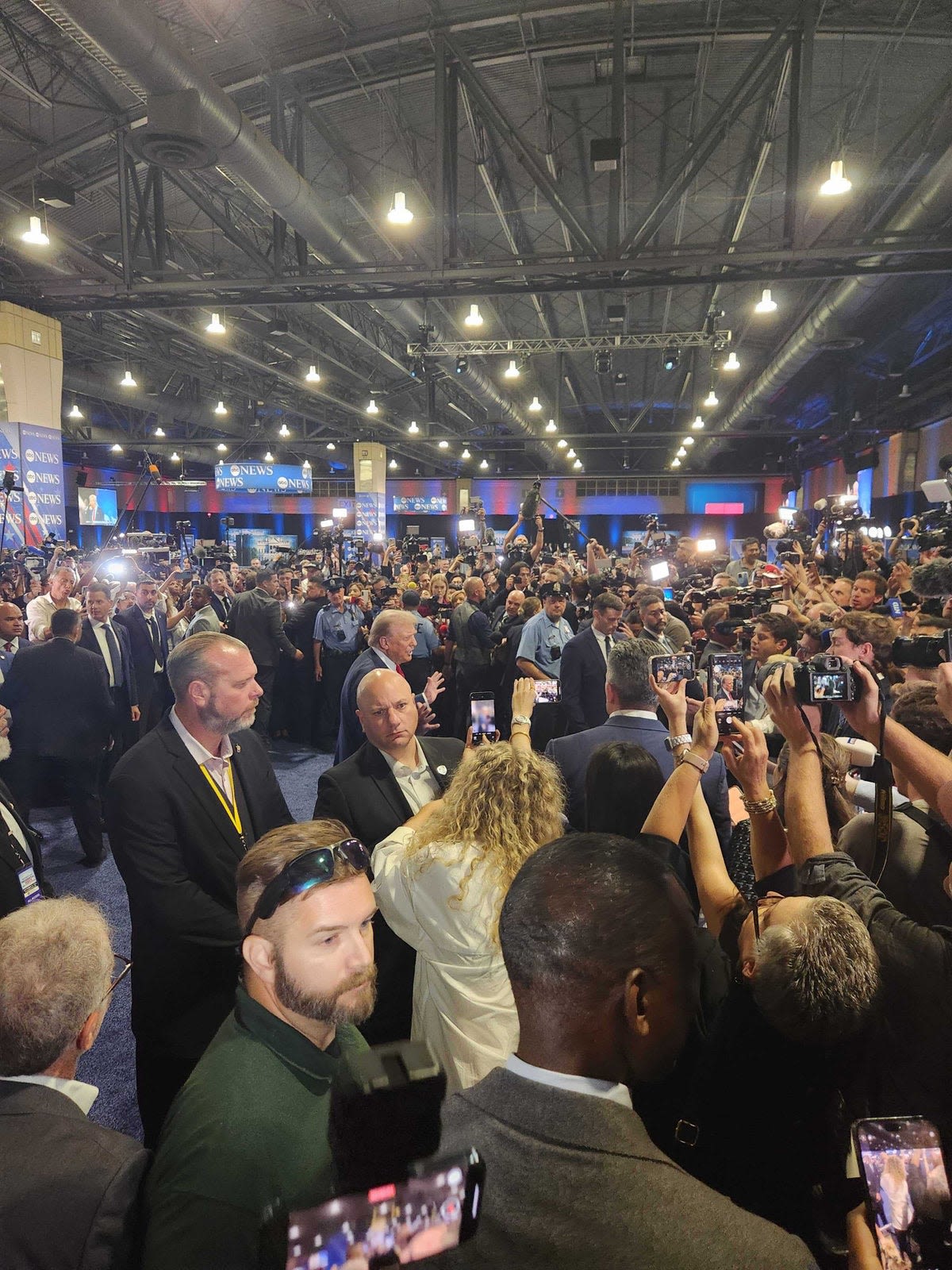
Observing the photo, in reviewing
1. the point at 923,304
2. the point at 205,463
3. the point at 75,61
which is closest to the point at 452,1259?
the point at 75,61

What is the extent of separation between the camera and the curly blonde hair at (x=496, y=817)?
1.54m

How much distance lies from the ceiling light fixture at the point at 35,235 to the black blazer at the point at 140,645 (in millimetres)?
3094

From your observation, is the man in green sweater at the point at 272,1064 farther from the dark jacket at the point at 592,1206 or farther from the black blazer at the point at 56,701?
the black blazer at the point at 56,701

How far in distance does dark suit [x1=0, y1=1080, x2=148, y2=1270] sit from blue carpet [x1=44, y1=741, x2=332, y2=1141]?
1732mm

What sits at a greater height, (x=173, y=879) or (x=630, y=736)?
(x=630, y=736)

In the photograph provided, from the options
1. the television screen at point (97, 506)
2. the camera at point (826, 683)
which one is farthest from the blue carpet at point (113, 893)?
the television screen at point (97, 506)

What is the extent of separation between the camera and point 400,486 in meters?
27.8

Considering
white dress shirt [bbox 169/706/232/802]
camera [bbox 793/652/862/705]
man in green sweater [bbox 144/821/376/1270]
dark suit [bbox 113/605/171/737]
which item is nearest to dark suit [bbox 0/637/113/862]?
dark suit [bbox 113/605/171/737]

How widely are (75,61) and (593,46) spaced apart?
12.5ft

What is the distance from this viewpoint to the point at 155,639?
5.83 m

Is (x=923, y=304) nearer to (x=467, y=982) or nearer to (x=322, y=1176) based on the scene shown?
(x=467, y=982)

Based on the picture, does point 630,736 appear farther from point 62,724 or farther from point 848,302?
point 848,302

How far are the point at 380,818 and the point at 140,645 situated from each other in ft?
14.0

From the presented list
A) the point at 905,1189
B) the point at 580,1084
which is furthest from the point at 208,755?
the point at 905,1189
